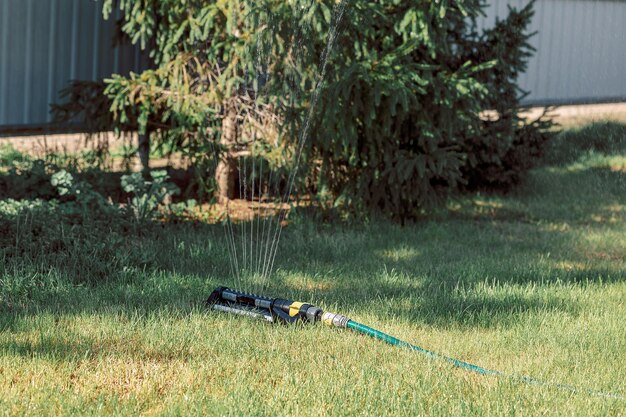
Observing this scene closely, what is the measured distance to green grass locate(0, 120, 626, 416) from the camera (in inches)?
153

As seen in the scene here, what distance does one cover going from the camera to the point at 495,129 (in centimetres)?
860

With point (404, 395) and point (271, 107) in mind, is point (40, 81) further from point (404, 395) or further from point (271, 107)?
point (404, 395)

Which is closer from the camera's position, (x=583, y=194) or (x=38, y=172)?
(x=38, y=172)

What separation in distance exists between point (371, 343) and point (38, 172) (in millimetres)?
3631

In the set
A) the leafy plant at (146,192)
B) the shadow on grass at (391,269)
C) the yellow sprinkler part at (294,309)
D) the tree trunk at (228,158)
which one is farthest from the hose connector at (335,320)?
the tree trunk at (228,158)

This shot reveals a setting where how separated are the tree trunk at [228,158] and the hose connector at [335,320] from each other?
3.08 m

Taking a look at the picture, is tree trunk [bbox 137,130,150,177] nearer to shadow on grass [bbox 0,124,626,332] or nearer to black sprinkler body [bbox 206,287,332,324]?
shadow on grass [bbox 0,124,626,332]

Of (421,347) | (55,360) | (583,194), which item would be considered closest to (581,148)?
(583,194)

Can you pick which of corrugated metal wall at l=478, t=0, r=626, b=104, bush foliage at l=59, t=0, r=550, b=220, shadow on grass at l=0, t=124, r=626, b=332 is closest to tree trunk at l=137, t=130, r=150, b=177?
bush foliage at l=59, t=0, r=550, b=220

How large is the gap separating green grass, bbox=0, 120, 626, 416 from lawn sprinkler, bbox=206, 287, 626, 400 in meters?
0.05

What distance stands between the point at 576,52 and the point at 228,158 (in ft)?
31.1

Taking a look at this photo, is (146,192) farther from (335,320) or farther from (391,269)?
(335,320)

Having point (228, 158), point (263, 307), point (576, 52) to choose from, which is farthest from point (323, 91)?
point (576, 52)

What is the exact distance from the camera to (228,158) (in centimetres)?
785
